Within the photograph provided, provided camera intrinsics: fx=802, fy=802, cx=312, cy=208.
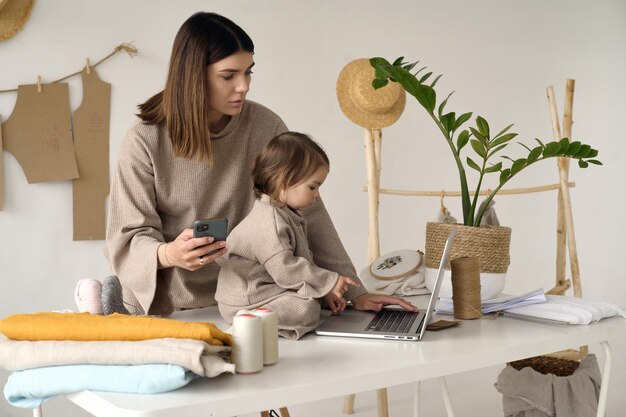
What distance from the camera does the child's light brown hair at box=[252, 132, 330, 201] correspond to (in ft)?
6.05

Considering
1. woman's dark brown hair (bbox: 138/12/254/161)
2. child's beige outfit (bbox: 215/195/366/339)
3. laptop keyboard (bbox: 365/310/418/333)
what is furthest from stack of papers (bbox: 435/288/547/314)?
woman's dark brown hair (bbox: 138/12/254/161)

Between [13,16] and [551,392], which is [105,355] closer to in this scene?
[551,392]

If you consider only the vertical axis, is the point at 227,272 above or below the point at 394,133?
below

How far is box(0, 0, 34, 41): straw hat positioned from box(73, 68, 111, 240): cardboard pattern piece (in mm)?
318

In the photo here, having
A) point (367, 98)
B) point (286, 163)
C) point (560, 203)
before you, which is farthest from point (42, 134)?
point (560, 203)

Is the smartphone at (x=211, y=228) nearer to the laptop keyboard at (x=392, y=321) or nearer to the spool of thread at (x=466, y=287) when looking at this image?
the laptop keyboard at (x=392, y=321)

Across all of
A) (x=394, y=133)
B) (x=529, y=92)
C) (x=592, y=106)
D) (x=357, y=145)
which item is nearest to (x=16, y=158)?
(x=357, y=145)

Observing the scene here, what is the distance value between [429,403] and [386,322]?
203 cm

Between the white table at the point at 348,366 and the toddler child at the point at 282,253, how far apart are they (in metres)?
0.07

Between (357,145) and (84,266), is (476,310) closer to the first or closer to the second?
(84,266)

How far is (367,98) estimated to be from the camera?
313 cm

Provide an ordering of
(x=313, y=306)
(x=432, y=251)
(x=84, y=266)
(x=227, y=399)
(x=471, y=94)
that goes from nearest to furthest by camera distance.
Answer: (x=227, y=399)
(x=313, y=306)
(x=432, y=251)
(x=84, y=266)
(x=471, y=94)

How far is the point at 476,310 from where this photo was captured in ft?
6.23

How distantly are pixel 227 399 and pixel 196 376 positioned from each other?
0.10 meters
